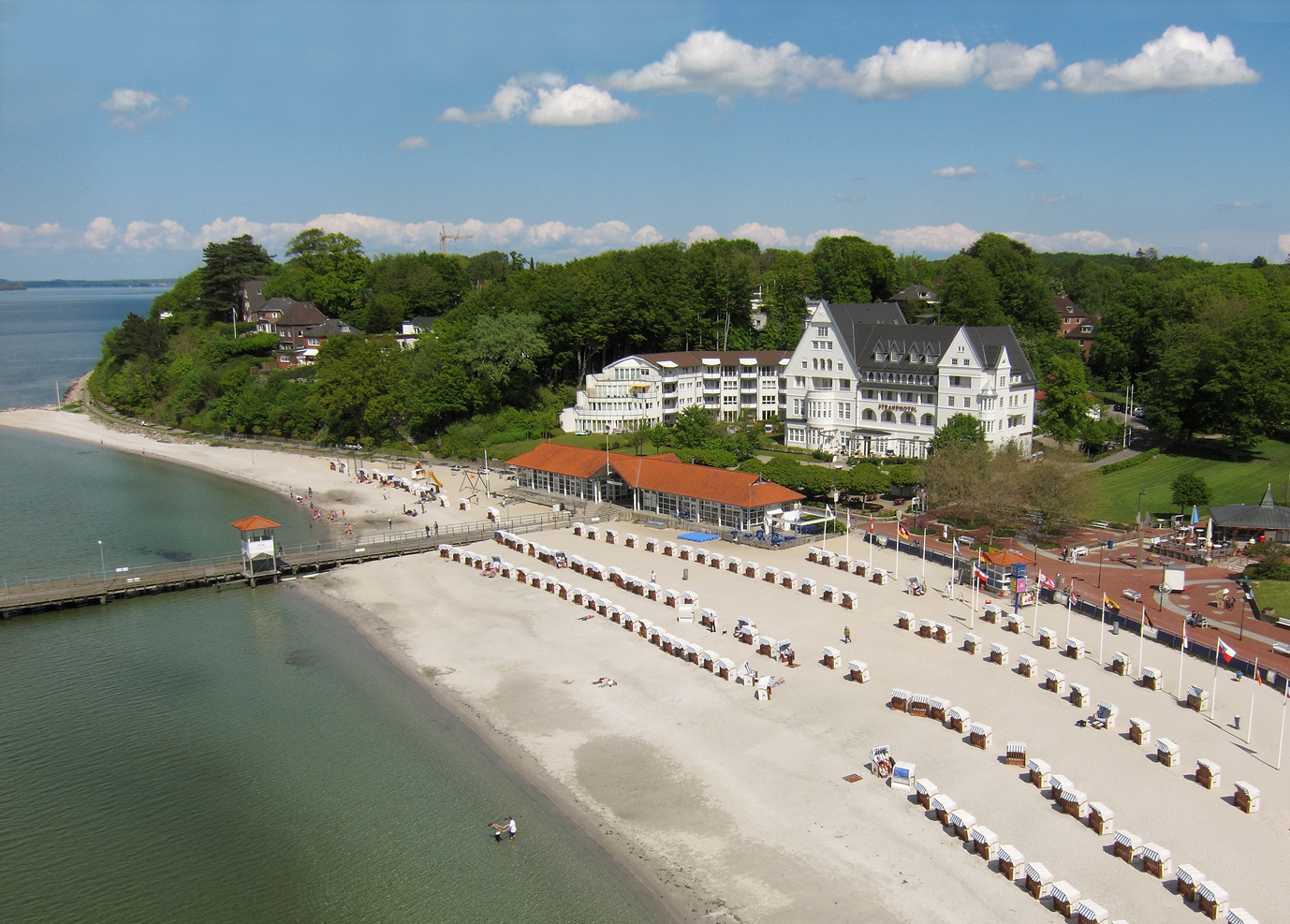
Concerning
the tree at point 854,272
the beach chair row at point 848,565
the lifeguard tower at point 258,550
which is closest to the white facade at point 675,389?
the tree at point 854,272

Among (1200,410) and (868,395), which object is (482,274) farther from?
(1200,410)

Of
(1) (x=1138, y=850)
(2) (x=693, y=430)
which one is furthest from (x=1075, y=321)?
(1) (x=1138, y=850)

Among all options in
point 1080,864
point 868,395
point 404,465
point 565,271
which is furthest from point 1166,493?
point 565,271

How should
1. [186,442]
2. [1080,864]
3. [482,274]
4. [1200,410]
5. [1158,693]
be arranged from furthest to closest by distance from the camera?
[482,274] → [186,442] → [1200,410] → [1158,693] → [1080,864]

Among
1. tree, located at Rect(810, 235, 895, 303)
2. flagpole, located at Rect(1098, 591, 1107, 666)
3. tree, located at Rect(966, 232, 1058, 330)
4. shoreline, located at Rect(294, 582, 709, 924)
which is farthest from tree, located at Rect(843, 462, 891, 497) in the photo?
tree, located at Rect(810, 235, 895, 303)

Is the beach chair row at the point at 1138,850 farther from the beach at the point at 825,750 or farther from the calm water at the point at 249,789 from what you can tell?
the calm water at the point at 249,789

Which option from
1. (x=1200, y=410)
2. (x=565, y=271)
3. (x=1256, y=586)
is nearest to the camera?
(x=1256, y=586)

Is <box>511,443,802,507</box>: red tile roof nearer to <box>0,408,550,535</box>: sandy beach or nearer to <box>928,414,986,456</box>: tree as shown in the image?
<box>0,408,550,535</box>: sandy beach
